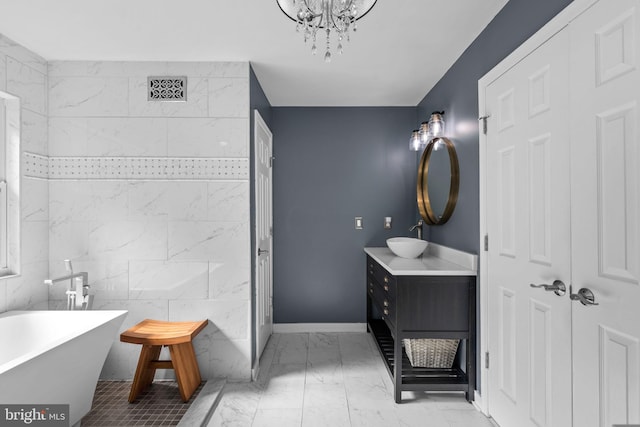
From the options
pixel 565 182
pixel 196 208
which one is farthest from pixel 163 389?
pixel 565 182

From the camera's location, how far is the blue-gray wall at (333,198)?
409cm

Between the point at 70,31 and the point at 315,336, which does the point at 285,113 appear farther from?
the point at 315,336

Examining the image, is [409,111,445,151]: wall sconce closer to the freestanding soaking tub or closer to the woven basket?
the woven basket

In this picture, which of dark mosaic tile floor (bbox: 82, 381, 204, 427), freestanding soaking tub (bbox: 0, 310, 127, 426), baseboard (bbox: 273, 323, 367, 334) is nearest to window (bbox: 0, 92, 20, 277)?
freestanding soaking tub (bbox: 0, 310, 127, 426)

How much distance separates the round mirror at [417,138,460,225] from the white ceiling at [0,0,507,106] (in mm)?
657

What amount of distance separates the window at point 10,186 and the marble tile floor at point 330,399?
1.81 metres

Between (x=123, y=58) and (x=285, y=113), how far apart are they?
1700mm

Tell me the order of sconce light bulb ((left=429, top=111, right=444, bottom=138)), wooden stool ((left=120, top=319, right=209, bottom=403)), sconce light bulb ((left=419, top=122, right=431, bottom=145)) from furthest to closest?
sconce light bulb ((left=419, top=122, right=431, bottom=145)) → sconce light bulb ((left=429, top=111, right=444, bottom=138)) → wooden stool ((left=120, top=319, right=209, bottom=403))

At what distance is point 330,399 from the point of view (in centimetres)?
260

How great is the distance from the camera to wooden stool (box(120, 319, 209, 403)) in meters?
2.47

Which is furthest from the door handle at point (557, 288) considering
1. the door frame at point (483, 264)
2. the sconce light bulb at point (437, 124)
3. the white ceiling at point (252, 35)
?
the sconce light bulb at point (437, 124)

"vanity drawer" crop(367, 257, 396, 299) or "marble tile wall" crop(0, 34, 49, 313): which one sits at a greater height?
"marble tile wall" crop(0, 34, 49, 313)

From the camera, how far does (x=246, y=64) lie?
2.88 metres

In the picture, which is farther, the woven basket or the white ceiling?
the woven basket
